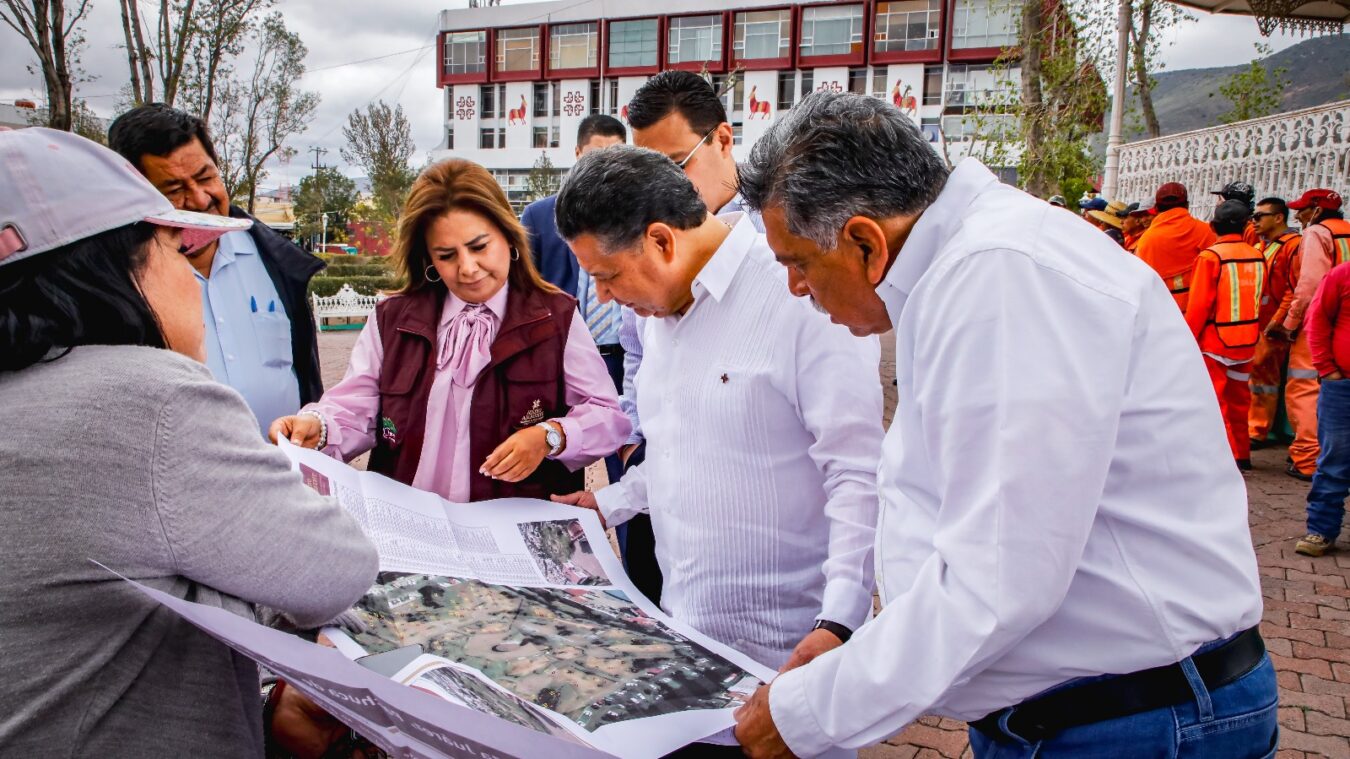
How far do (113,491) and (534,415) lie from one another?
124cm

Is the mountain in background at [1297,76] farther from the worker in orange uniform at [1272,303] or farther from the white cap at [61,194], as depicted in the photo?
the white cap at [61,194]

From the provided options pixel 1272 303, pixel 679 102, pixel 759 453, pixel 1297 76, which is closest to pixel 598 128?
pixel 679 102

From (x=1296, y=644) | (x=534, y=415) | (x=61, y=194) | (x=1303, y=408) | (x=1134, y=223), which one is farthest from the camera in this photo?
(x=1134, y=223)

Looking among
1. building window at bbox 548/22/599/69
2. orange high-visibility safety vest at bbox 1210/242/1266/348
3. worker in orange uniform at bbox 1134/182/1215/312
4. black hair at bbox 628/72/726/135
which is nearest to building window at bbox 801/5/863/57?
building window at bbox 548/22/599/69

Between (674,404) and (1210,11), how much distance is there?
38.3 ft

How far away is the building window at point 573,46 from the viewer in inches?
1817

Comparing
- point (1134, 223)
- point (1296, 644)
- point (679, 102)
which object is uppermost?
point (679, 102)

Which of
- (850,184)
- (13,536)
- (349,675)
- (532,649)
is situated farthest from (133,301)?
(850,184)

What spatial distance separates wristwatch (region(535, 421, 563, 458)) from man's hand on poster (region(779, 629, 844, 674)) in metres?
0.90

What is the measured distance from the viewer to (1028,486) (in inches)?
35.2

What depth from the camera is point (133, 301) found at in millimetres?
1094

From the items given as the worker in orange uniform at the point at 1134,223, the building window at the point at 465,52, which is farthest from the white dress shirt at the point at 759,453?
the building window at the point at 465,52

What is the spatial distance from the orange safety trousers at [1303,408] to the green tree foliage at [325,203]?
38655mm

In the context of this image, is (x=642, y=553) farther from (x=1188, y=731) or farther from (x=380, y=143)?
(x=380, y=143)
